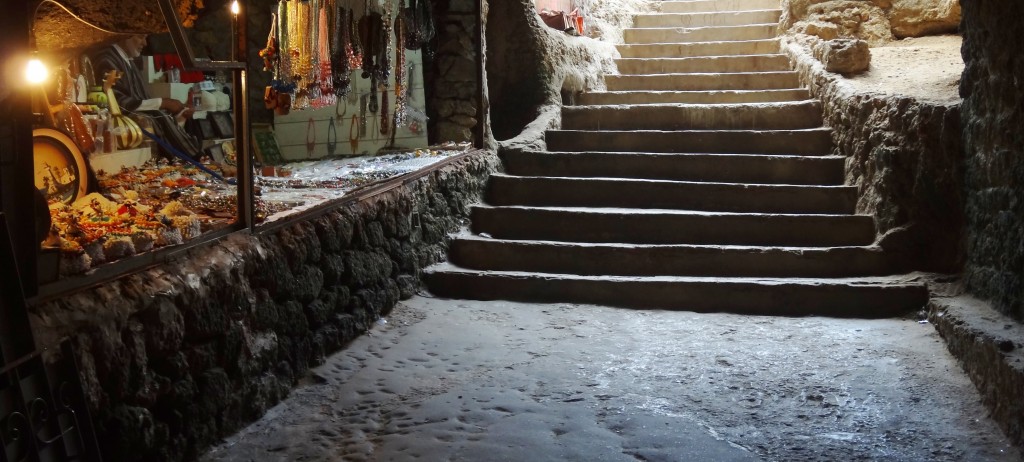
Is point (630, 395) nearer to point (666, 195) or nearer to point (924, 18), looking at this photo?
point (666, 195)

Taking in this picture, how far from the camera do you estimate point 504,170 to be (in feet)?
22.8

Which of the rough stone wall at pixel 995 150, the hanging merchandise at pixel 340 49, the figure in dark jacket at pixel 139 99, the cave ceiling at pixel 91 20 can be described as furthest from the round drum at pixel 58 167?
the rough stone wall at pixel 995 150

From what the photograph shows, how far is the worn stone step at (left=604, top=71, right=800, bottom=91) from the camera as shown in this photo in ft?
26.9

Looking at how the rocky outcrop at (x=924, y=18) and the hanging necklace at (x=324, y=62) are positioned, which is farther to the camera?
the rocky outcrop at (x=924, y=18)

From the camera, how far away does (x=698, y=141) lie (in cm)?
703

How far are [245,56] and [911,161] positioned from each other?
404cm

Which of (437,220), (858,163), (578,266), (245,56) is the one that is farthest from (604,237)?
(245,56)

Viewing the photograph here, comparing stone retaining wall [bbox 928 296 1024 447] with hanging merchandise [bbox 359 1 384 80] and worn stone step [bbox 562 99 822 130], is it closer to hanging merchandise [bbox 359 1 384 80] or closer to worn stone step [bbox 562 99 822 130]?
worn stone step [bbox 562 99 822 130]

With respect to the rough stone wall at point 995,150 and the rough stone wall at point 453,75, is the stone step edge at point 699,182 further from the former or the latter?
the rough stone wall at point 995,150

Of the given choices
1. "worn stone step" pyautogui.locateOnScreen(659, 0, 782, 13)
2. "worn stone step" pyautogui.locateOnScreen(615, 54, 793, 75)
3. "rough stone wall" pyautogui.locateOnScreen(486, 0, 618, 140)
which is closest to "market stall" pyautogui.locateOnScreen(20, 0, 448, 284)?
"rough stone wall" pyautogui.locateOnScreen(486, 0, 618, 140)

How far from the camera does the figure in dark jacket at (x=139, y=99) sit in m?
5.48

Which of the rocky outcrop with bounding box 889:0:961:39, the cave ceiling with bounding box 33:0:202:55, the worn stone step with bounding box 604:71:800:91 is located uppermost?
the rocky outcrop with bounding box 889:0:961:39

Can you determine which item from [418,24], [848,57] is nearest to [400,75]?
[418,24]

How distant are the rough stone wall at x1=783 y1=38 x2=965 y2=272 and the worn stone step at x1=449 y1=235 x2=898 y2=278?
23cm
